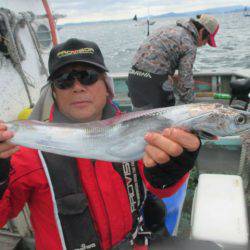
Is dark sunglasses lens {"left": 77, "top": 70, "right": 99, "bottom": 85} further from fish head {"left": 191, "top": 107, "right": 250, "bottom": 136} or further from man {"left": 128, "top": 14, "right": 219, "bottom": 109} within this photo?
man {"left": 128, "top": 14, "right": 219, "bottom": 109}

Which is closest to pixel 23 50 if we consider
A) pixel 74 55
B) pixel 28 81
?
pixel 28 81

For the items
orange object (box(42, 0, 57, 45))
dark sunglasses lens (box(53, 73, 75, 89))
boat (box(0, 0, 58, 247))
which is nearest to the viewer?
dark sunglasses lens (box(53, 73, 75, 89))

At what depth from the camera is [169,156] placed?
196 centimetres

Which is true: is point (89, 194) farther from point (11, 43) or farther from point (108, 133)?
point (11, 43)

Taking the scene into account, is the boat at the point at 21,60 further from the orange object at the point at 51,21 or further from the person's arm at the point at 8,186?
the person's arm at the point at 8,186

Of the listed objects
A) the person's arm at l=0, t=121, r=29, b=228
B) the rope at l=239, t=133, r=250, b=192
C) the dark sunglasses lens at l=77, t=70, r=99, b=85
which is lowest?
the rope at l=239, t=133, r=250, b=192

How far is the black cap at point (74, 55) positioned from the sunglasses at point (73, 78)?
0.23ft

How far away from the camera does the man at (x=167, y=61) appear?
541 centimetres

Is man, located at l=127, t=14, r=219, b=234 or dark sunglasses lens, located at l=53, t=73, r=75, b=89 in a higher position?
dark sunglasses lens, located at l=53, t=73, r=75, b=89

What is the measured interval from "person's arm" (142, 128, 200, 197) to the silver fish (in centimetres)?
7

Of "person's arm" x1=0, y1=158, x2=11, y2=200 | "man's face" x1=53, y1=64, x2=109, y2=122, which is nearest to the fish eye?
"man's face" x1=53, y1=64, x2=109, y2=122

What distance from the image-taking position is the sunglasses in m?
2.48

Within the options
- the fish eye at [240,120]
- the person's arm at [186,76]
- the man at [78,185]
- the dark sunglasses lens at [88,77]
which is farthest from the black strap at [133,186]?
the person's arm at [186,76]

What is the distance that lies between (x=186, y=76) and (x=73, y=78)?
3467 mm
